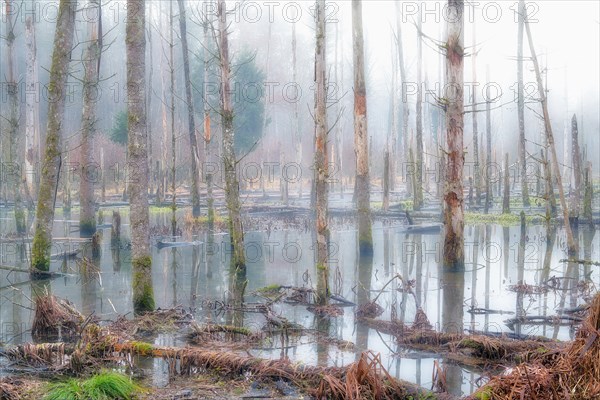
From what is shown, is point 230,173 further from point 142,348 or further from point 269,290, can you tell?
point 142,348

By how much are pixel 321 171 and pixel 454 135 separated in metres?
3.83

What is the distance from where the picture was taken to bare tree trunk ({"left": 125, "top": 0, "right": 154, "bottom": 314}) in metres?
8.85

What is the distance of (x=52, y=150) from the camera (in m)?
12.2

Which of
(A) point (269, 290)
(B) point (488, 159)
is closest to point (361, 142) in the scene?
(A) point (269, 290)

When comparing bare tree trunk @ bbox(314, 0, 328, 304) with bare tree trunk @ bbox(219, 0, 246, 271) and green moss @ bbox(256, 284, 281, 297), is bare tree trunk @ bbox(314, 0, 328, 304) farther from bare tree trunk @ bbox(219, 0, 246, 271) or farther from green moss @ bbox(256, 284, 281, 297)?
bare tree trunk @ bbox(219, 0, 246, 271)

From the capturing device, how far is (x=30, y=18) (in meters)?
22.4

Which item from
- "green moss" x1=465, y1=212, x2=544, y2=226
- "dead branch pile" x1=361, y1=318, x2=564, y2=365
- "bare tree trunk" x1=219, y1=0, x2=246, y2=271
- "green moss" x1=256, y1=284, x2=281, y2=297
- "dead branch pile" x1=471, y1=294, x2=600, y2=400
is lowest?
"dead branch pile" x1=361, y1=318, x2=564, y2=365

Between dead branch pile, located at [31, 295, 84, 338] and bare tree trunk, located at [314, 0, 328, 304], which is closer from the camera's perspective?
dead branch pile, located at [31, 295, 84, 338]

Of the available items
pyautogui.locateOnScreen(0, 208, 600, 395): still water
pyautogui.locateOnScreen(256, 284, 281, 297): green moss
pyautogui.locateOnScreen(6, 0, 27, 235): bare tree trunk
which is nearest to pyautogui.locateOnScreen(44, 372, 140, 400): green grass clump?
pyautogui.locateOnScreen(0, 208, 600, 395): still water

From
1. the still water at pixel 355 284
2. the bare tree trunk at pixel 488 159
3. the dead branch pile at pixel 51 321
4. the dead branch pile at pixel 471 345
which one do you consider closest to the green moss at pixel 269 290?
the still water at pixel 355 284

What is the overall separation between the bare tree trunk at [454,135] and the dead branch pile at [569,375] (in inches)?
326

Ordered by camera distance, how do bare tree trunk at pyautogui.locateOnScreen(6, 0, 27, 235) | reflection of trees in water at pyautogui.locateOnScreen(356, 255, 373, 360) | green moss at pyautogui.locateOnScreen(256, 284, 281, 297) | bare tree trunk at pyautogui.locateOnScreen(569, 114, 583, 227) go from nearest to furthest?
reflection of trees in water at pyautogui.locateOnScreen(356, 255, 373, 360) < green moss at pyautogui.locateOnScreen(256, 284, 281, 297) < bare tree trunk at pyautogui.locateOnScreen(6, 0, 27, 235) < bare tree trunk at pyautogui.locateOnScreen(569, 114, 583, 227)

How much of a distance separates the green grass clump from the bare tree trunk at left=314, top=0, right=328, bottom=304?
14.3ft

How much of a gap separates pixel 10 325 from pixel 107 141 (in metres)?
35.1
